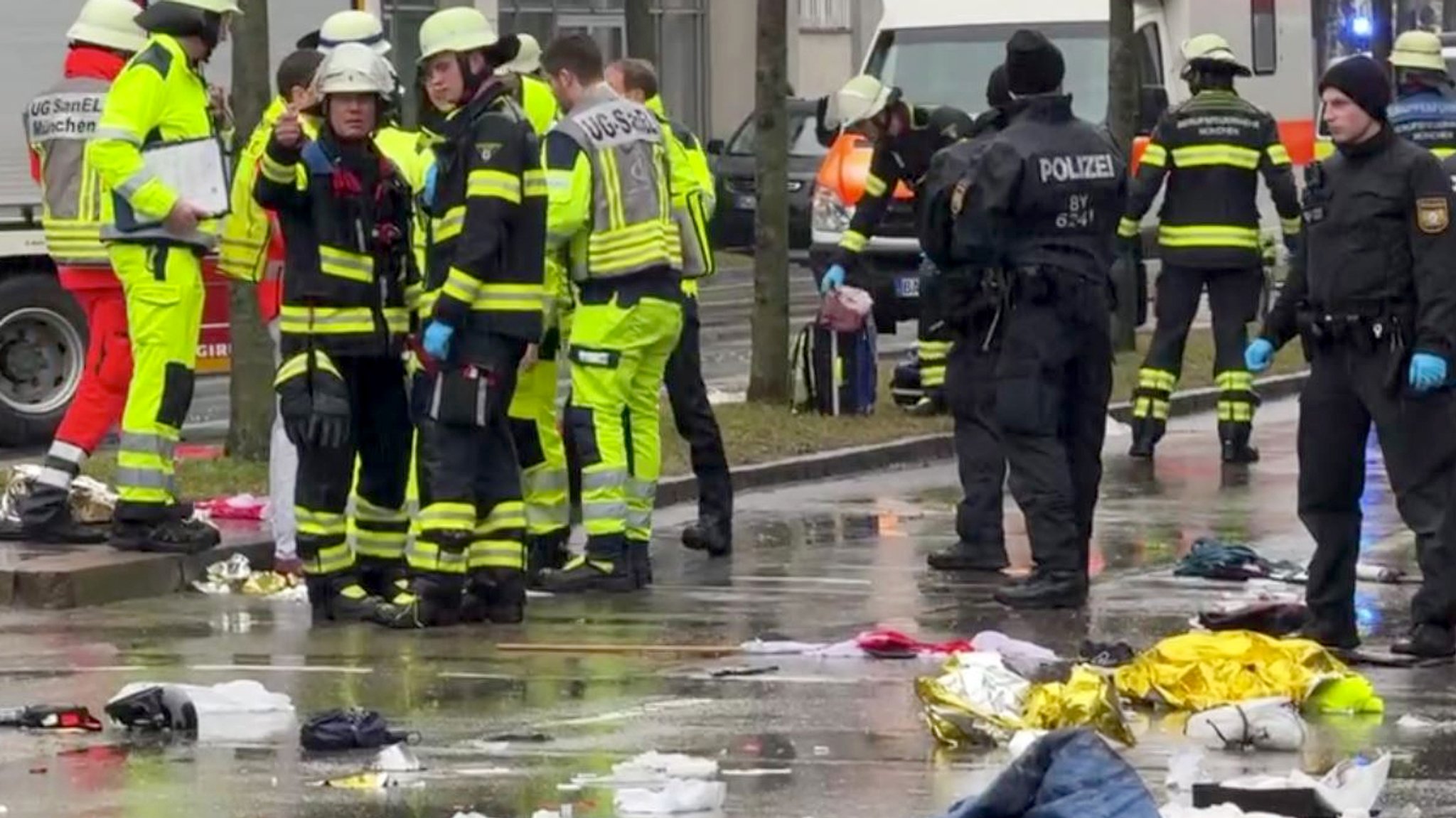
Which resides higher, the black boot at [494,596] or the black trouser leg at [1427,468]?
the black trouser leg at [1427,468]

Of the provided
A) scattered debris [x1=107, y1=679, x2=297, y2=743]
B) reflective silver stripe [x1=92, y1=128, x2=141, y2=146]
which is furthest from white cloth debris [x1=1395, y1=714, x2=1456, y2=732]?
reflective silver stripe [x1=92, y1=128, x2=141, y2=146]

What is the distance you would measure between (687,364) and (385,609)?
231cm

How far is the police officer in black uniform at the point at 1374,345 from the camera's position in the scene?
A: 415 inches

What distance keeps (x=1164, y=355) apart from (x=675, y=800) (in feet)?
32.6

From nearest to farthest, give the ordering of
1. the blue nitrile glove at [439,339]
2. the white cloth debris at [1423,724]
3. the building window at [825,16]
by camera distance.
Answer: the white cloth debris at [1423,724], the blue nitrile glove at [439,339], the building window at [825,16]

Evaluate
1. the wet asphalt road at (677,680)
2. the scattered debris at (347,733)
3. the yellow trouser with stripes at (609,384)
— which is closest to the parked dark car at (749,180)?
the wet asphalt road at (677,680)

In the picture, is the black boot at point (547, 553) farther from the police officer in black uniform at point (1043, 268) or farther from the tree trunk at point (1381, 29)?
the tree trunk at point (1381, 29)

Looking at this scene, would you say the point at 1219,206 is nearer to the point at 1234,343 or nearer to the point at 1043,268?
the point at 1234,343

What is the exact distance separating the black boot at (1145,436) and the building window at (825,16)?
29726 millimetres

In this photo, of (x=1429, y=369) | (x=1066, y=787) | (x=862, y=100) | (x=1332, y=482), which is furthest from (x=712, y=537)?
(x=1066, y=787)

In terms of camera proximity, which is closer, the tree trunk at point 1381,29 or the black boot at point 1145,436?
the black boot at point 1145,436

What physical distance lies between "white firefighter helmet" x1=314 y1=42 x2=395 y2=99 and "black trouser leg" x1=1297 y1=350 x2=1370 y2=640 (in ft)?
10.7

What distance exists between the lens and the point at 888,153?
646 inches

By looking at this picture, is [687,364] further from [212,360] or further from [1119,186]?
[212,360]
